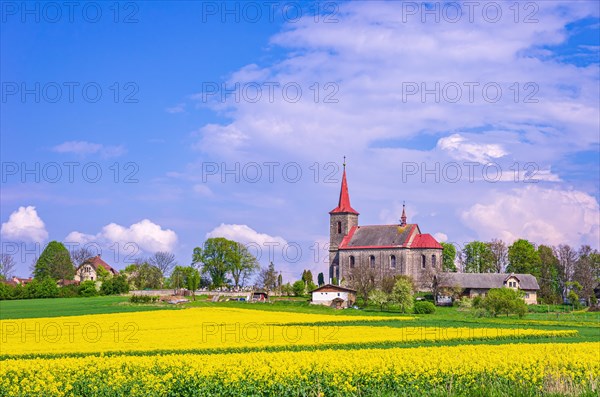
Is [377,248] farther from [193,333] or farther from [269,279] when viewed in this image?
[193,333]

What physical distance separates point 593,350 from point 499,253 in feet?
328

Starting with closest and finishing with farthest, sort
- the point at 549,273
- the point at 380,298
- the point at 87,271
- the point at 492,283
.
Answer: the point at 380,298, the point at 492,283, the point at 549,273, the point at 87,271

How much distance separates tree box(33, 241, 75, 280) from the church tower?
157 feet

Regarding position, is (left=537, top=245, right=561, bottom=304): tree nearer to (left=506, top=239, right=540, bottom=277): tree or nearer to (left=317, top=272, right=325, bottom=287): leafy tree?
(left=506, top=239, right=540, bottom=277): tree

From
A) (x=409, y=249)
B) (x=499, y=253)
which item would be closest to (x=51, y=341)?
(x=409, y=249)

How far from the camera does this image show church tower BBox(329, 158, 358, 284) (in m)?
121

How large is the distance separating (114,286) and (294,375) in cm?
8967

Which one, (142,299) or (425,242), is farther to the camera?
(425,242)

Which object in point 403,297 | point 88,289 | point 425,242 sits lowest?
point 403,297

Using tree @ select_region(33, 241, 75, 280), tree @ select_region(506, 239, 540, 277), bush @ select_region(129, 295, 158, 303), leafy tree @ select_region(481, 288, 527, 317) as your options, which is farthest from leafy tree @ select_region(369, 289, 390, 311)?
tree @ select_region(33, 241, 75, 280)

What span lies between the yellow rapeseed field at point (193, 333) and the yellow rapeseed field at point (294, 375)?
11.8 meters

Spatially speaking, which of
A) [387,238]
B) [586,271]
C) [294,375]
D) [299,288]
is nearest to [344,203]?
[387,238]

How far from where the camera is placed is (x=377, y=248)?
116 metres

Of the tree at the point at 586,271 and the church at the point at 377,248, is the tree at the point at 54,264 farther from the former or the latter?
the tree at the point at 586,271
